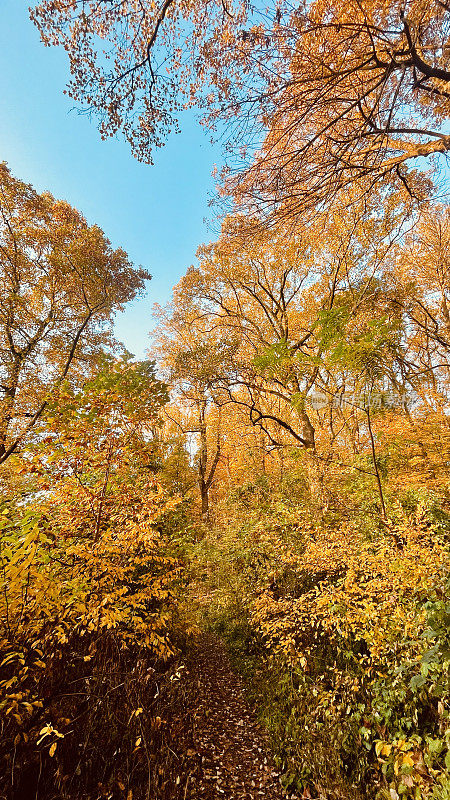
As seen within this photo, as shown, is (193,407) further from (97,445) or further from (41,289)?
(97,445)

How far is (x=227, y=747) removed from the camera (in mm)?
4199

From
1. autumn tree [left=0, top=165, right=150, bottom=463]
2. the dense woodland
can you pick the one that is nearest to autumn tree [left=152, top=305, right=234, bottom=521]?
autumn tree [left=0, top=165, right=150, bottom=463]

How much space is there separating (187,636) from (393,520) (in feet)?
14.9

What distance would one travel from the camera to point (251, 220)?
3.89 m

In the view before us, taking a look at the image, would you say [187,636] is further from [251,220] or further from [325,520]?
[251,220]

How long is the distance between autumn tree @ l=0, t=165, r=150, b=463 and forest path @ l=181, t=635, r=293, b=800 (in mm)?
7289

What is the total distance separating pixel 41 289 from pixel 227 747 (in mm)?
11897

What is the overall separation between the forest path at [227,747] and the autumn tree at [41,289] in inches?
287

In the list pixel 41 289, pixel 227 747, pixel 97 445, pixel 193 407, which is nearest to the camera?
pixel 97 445

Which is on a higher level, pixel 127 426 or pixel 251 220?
pixel 251 220

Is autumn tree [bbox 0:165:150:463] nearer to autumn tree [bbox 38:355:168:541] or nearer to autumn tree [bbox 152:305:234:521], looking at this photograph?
autumn tree [bbox 152:305:234:521]

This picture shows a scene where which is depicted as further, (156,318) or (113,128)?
(156,318)

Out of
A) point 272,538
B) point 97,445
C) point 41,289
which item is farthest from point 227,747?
point 41,289

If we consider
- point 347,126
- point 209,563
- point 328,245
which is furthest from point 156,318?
point 347,126
